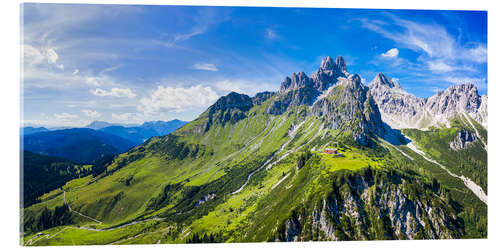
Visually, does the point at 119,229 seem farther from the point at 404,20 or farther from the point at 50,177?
the point at 50,177

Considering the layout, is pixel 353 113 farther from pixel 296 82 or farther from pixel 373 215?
pixel 296 82

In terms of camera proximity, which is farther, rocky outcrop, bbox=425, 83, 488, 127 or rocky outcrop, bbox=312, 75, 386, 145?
rocky outcrop, bbox=425, 83, 488, 127

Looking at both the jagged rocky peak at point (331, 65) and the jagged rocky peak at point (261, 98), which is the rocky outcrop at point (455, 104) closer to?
the jagged rocky peak at point (331, 65)

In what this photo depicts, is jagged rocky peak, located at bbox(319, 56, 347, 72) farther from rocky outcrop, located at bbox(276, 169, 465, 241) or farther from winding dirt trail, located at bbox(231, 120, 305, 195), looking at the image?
rocky outcrop, located at bbox(276, 169, 465, 241)

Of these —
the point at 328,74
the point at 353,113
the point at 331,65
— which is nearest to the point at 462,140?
the point at 353,113

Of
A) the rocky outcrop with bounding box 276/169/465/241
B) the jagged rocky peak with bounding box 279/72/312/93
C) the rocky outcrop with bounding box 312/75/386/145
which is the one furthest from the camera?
the jagged rocky peak with bounding box 279/72/312/93

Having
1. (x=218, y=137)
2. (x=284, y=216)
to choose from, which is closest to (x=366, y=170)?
(x=284, y=216)

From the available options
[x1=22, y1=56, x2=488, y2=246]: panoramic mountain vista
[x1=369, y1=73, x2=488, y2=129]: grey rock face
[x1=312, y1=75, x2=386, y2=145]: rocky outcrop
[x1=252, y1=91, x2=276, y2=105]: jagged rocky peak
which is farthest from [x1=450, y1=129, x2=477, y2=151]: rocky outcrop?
[x1=252, y1=91, x2=276, y2=105]: jagged rocky peak

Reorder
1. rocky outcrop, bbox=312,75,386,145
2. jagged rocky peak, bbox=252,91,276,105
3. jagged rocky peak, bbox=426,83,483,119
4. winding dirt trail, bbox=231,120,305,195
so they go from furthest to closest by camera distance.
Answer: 1. jagged rocky peak, bbox=252,91,276,105
2. jagged rocky peak, bbox=426,83,483,119
3. rocky outcrop, bbox=312,75,386,145
4. winding dirt trail, bbox=231,120,305,195

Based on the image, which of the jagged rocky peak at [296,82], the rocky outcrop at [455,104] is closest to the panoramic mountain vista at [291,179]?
the rocky outcrop at [455,104]
